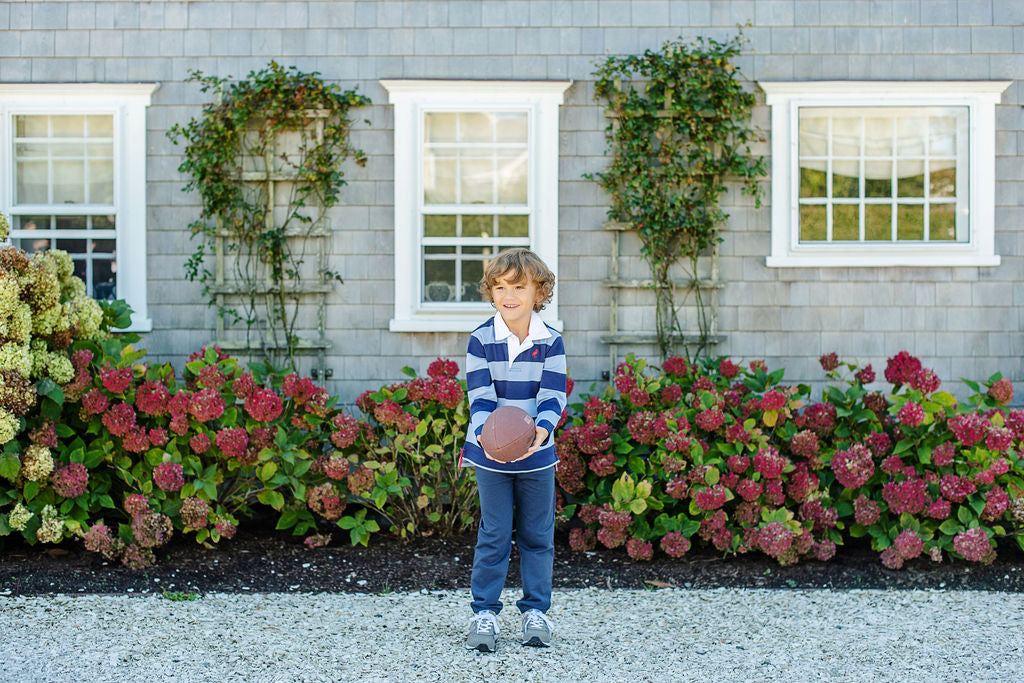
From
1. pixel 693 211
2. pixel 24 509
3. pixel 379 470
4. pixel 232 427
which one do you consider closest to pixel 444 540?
pixel 379 470

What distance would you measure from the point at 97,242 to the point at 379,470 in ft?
8.71

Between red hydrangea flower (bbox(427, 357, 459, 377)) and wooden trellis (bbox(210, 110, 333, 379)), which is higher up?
wooden trellis (bbox(210, 110, 333, 379))

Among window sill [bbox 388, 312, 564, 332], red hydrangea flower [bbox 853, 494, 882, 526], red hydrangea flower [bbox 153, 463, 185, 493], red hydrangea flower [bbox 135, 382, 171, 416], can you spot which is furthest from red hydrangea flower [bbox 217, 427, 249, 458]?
red hydrangea flower [bbox 853, 494, 882, 526]

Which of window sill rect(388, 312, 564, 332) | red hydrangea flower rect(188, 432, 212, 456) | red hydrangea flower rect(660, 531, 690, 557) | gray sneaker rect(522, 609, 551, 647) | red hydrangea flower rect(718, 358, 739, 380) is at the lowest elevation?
gray sneaker rect(522, 609, 551, 647)

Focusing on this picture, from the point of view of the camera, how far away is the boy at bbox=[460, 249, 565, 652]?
349cm

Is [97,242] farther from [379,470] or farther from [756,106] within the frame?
[756,106]

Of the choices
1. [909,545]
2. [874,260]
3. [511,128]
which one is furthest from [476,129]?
[909,545]

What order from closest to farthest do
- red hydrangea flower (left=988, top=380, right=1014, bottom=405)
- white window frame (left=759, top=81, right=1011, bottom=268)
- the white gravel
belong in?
the white gravel
red hydrangea flower (left=988, top=380, right=1014, bottom=405)
white window frame (left=759, top=81, right=1011, bottom=268)

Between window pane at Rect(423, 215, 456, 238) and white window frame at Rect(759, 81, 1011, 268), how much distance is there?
2.02 metres

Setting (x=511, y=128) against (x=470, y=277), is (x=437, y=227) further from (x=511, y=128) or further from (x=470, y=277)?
(x=511, y=128)

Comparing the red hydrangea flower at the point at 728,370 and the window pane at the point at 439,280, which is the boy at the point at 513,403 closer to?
the red hydrangea flower at the point at 728,370

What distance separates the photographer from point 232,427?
4.95m

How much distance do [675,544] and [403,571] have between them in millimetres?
1320

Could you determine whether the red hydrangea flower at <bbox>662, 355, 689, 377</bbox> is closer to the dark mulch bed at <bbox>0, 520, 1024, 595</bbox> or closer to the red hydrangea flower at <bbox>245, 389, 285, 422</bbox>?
the dark mulch bed at <bbox>0, 520, 1024, 595</bbox>
